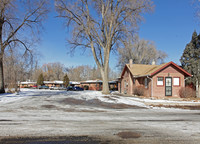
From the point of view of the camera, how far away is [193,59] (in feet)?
78.2

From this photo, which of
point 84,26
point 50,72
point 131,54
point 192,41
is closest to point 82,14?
point 84,26

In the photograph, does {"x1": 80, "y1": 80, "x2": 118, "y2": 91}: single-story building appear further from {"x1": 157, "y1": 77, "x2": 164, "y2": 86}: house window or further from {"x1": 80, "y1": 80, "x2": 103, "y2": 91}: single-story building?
{"x1": 157, "y1": 77, "x2": 164, "y2": 86}: house window

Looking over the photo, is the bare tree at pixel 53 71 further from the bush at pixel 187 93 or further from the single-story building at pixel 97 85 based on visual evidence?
the bush at pixel 187 93

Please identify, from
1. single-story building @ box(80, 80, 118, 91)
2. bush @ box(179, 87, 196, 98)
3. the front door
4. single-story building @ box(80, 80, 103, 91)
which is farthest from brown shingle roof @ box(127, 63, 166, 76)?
single-story building @ box(80, 80, 103, 91)

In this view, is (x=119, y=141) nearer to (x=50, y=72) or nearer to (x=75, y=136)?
(x=75, y=136)

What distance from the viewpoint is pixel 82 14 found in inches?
1030

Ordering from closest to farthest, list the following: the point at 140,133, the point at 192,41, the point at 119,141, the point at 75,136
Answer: the point at 119,141, the point at 75,136, the point at 140,133, the point at 192,41

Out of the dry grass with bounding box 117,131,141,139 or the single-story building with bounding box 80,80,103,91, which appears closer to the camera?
the dry grass with bounding box 117,131,141,139

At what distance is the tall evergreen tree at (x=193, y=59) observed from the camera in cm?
2322

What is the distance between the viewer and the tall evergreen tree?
23.2 m

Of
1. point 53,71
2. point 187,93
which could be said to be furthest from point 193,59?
point 53,71

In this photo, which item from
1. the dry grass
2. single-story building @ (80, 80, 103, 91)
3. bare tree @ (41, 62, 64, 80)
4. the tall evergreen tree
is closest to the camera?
the dry grass

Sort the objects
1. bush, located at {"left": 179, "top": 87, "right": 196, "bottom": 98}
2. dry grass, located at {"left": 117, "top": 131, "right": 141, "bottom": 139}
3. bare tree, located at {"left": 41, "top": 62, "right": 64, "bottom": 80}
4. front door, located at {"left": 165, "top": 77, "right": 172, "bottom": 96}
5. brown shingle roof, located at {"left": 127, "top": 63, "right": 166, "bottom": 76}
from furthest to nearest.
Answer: bare tree, located at {"left": 41, "top": 62, "right": 64, "bottom": 80}, brown shingle roof, located at {"left": 127, "top": 63, "right": 166, "bottom": 76}, front door, located at {"left": 165, "top": 77, "right": 172, "bottom": 96}, bush, located at {"left": 179, "top": 87, "right": 196, "bottom": 98}, dry grass, located at {"left": 117, "top": 131, "right": 141, "bottom": 139}

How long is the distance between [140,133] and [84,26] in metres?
22.8
